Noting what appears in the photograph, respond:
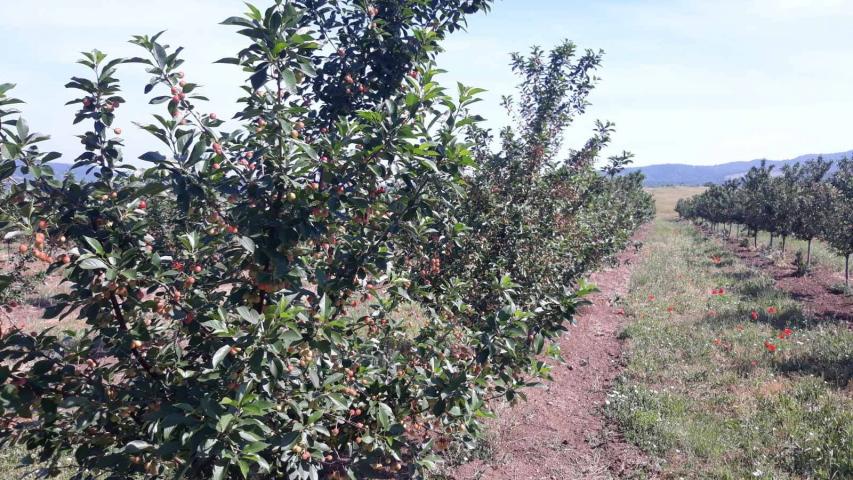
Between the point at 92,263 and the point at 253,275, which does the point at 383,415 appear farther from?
the point at 92,263

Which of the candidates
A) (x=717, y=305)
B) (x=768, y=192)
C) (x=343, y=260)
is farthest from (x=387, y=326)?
(x=768, y=192)

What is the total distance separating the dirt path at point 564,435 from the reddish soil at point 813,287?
6.88m

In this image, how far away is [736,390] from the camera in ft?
25.3

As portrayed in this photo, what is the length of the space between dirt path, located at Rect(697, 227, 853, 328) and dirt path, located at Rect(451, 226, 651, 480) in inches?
270

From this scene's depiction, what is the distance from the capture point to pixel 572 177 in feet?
23.3

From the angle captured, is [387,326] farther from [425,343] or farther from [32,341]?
[32,341]

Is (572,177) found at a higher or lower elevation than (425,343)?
higher

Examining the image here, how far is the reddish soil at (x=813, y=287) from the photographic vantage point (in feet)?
41.8

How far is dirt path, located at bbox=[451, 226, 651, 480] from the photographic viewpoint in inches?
221

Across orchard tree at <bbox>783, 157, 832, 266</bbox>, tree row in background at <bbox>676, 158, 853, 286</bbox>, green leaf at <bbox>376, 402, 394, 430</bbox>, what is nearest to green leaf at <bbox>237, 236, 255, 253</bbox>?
green leaf at <bbox>376, 402, 394, 430</bbox>

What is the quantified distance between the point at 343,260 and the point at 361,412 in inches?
37.3

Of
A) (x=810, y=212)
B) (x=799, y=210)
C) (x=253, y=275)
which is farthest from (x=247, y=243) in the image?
(x=799, y=210)

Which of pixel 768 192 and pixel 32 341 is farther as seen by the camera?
pixel 768 192

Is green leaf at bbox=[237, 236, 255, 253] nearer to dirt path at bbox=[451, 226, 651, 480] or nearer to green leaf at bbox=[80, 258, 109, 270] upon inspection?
green leaf at bbox=[80, 258, 109, 270]
